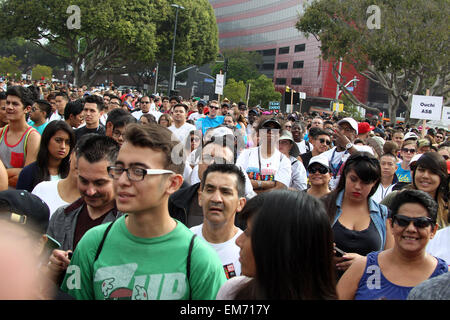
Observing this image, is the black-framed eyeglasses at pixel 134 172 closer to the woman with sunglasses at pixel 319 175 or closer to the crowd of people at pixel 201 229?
the crowd of people at pixel 201 229

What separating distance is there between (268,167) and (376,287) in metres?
2.84

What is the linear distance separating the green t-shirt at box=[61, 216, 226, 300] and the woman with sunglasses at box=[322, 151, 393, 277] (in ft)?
5.42

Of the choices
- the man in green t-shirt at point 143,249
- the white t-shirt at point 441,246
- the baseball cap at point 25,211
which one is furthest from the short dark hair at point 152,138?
the white t-shirt at point 441,246

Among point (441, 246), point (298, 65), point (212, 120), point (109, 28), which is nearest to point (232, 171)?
point (441, 246)

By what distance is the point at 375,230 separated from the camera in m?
3.76

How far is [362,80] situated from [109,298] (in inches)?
3211

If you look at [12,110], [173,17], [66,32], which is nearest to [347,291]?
[12,110]

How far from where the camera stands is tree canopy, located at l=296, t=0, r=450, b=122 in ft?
75.5

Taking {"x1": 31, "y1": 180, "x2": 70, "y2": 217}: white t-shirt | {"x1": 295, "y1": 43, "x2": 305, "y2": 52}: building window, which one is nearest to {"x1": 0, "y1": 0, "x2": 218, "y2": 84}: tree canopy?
{"x1": 31, "y1": 180, "x2": 70, "y2": 217}: white t-shirt

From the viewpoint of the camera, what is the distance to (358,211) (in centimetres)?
389

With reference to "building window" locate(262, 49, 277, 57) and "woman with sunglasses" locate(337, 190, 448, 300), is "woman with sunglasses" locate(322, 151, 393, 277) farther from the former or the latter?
"building window" locate(262, 49, 277, 57)

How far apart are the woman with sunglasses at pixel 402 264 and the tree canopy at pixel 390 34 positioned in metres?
21.7

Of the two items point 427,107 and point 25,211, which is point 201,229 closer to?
point 25,211
